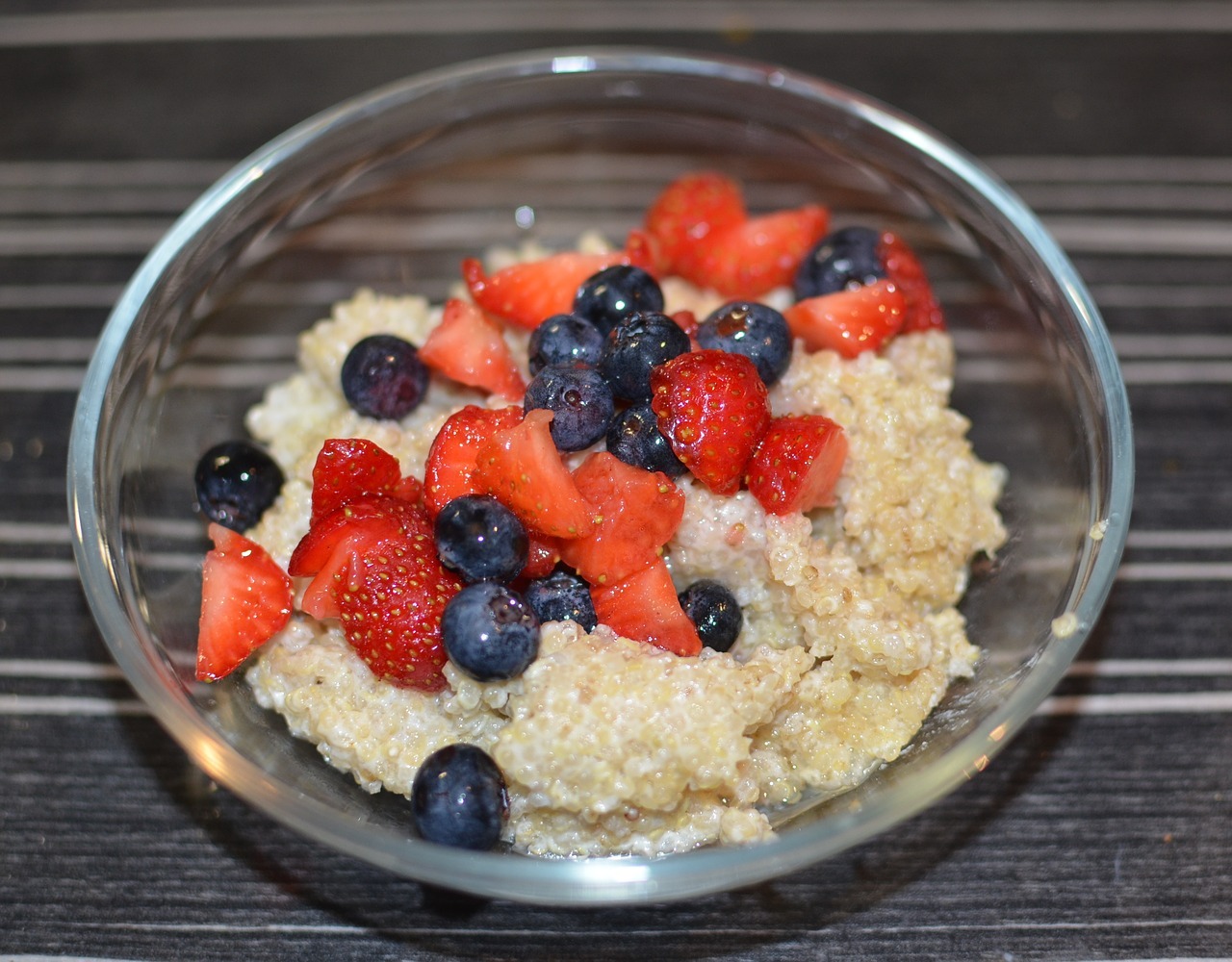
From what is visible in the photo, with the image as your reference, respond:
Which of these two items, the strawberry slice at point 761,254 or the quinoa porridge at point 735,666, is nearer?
the quinoa porridge at point 735,666

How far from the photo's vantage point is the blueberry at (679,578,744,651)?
6.32ft

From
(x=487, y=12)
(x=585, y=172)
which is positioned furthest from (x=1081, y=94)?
(x=487, y=12)

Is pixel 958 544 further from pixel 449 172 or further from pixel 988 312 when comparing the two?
pixel 449 172

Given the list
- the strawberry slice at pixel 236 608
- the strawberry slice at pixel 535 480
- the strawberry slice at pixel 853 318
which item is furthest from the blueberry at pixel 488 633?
the strawberry slice at pixel 853 318

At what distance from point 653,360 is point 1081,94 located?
2078mm

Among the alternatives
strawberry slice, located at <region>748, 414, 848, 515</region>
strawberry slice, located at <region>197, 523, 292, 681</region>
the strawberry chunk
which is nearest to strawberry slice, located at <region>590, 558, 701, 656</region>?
the strawberry chunk

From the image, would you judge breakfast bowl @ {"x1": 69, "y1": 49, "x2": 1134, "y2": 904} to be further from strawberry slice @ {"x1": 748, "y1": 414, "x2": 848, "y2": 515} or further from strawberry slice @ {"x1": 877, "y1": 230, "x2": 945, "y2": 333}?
strawberry slice @ {"x1": 748, "y1": 414, "x2": 848, "y2": 515}

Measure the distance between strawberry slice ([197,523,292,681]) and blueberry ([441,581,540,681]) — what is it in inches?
15.2

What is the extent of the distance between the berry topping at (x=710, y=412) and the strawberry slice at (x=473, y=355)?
0.38m

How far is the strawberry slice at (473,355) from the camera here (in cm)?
220

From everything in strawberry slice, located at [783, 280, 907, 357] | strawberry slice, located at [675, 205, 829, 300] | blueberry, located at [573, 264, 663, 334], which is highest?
strawberry slice, located at [675, 205, 829, 300]

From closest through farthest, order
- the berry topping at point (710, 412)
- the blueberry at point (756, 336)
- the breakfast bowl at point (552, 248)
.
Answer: the breakfast bowl at point (552, 248) < the berry topping at point (710, 412) < the blueberry at point (756, 336)

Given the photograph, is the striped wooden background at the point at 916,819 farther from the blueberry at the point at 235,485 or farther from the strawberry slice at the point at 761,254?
the strawberry slice at the point at 761,254

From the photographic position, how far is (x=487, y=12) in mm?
3490
